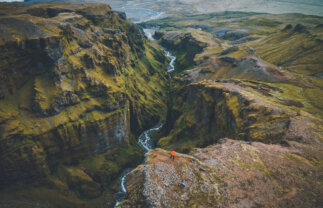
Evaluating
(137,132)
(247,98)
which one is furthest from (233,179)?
(137,132)

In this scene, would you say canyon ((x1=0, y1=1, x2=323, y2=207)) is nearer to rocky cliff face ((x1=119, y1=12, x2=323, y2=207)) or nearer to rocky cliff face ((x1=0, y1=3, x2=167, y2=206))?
rocky cliff face ((x1=119, y1=12, x2=323, y2=207))

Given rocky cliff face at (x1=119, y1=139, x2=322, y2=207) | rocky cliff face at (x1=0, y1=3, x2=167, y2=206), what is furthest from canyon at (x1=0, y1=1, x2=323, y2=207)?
rocky cliff face at (x1=0, y1=3, x2=167, y2=206)

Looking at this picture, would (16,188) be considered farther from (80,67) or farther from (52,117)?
(80,67)

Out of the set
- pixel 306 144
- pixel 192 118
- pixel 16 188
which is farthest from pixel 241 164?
pixel 16 188

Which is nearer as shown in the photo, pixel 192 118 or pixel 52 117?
pixel 52 117

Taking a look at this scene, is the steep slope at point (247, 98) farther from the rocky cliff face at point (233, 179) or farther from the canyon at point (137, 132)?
the rocky cliff face at point (233, 179)

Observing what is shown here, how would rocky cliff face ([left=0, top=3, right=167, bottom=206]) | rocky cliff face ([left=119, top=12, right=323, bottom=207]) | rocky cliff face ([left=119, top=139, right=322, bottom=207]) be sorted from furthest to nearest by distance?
1. rocky cliff face ([left=0, top=3, right=167, bottom=206])
2. rocky cliff face ([left=119, top=12, right=323, bottom=207])
3. rocky cliff face ([left=119, top=139, right=322, bottom=207])

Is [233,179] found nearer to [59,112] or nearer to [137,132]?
[59,112]

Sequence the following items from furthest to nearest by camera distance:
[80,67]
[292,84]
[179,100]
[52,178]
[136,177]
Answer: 1. [179,100]
2. [80,67]
3. [292,84]
4. [52,178]
5. [136,177]
